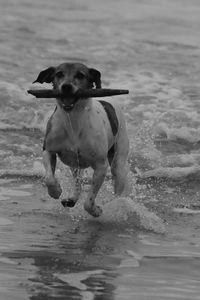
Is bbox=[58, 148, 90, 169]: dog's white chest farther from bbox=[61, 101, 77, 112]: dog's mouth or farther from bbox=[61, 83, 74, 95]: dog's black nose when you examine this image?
bbox=[61, 83, 74, 95]: dog's black nose

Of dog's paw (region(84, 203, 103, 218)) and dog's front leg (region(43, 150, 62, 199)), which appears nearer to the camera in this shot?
dog's front leg (region(43, 150, 62, 199))

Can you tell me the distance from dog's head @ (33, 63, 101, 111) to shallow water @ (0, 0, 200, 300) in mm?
1181

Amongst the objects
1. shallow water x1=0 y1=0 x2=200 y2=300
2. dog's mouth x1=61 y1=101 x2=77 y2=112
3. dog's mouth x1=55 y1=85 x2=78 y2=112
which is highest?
dog's mouth x1=55 y1=85 x2=78 y2=112

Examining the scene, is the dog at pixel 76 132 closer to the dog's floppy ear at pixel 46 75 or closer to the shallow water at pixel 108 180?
the dog's floppy ear at pixel 46 75

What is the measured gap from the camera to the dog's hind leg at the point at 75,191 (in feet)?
28.7

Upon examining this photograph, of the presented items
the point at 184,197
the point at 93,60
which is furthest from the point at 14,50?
the point at 184,197

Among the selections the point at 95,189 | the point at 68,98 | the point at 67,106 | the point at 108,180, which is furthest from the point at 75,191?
the point at 108,180


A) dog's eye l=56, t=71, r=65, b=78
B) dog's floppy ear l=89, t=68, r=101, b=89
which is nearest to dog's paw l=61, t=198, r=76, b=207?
dog's floppy ear l=89, t=68, r=101, b=89

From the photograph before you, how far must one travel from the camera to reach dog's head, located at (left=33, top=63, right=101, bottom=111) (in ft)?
26.7

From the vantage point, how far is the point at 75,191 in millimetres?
8992

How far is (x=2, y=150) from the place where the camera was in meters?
11.6

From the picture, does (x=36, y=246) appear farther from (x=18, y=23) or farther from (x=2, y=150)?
(x=18, y=23)

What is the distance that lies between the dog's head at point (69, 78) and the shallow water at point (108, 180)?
1181mm

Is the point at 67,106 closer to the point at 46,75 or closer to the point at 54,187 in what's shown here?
the point at 46,75
